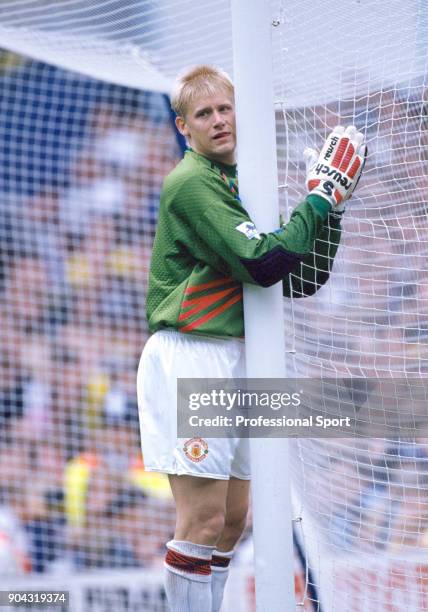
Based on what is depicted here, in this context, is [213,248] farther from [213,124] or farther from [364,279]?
[364,279]

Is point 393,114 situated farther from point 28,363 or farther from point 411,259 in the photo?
point 28,363

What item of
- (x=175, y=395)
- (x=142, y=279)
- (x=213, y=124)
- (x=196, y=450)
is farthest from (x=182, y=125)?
(x=142, y=279)

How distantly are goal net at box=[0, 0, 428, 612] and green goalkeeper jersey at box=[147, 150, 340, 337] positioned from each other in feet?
0.91

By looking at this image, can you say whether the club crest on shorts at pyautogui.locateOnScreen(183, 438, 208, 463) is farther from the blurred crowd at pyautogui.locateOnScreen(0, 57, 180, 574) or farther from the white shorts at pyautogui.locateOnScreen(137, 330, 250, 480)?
the blurred crowd at pyautogui.locateOnScreen(0, 57, 180, 574)

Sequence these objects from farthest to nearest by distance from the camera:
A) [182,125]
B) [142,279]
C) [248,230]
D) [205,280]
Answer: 1. [142,279]
2. [182,125]
3. [205,280]
4. [248,230]

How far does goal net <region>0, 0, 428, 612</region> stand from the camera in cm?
243

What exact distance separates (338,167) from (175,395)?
0.56 m

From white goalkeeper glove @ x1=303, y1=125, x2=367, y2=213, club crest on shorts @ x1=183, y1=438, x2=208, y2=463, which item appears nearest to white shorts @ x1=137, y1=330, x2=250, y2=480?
club crest on shorts @ x1=183, y1=438, x2=208, y2=463

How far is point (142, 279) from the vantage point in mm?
4125

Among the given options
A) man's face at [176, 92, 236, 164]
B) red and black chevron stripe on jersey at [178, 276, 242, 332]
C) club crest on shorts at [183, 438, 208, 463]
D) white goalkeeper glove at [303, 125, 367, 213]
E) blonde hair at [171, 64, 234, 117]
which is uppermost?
blonde hair at [171, 64, 234, 117]

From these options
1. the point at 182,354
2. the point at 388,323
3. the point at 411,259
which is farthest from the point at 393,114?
the point at 182,354

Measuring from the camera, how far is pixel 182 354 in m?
2.00

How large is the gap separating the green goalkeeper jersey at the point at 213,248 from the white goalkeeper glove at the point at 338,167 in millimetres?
36

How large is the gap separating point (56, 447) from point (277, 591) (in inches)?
89.3
